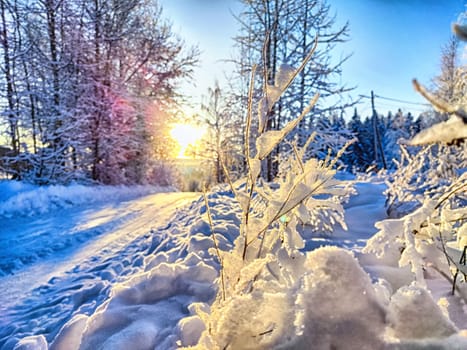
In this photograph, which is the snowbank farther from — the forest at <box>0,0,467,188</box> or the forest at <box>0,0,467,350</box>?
the forest at <box>0,0,467,188</box>

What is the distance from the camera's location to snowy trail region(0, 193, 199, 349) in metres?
2.19

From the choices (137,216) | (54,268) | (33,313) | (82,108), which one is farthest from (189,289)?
(82,108)

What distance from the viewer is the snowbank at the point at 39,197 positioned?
21.7ft

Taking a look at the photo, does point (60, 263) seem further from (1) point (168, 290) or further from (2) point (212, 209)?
(1) point (168, 290)

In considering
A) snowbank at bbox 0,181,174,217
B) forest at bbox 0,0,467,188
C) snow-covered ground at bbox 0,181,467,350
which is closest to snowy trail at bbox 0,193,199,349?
snow-covered ground at bbox 0,181,467,350

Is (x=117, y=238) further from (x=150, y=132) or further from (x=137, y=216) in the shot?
(x=150, y=132)

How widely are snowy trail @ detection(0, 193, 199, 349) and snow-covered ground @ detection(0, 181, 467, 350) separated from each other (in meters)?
0.01

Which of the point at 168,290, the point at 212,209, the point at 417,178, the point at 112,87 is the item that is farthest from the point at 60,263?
the point at 112,87

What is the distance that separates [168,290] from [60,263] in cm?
220

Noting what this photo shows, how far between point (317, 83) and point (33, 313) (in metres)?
8.75

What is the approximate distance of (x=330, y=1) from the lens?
9.06 metres

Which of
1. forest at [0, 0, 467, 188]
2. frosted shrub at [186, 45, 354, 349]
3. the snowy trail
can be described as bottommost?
the snowy trail

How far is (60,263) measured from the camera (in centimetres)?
347

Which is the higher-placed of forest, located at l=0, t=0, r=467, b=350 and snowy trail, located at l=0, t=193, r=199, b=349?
forest, located at l=0, t=0, r=467, b=350
